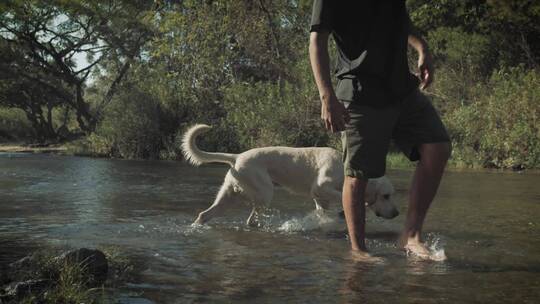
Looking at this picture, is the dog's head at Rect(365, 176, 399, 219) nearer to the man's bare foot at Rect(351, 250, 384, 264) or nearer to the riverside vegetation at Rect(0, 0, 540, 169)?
the man's bare foot at Rect(351, 250, 384, 264)

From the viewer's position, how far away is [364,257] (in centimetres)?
435

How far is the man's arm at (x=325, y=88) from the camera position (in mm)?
4023

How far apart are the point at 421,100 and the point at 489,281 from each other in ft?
4.50

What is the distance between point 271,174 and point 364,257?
8.27 ft

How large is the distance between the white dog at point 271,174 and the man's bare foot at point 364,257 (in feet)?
5.94

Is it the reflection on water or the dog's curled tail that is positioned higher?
the dog's curled tail

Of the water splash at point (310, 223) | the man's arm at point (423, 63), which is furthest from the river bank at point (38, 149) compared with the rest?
the man's arm at point (423, 63)

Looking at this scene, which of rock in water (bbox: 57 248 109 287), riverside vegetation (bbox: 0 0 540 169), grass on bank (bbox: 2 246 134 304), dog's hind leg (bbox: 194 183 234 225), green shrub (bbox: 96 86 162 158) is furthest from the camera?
green shrub (bbox: 96 86 162 158)

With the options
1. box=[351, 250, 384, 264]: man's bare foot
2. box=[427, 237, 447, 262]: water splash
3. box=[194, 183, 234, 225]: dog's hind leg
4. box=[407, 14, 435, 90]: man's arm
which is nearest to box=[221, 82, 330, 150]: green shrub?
box=[194, 183, 234, 225]: dog's hind leg

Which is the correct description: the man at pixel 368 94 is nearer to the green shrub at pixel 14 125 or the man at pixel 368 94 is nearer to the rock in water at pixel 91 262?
the rock in water at pixel 91 262

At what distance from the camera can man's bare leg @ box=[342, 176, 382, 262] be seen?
4.34m

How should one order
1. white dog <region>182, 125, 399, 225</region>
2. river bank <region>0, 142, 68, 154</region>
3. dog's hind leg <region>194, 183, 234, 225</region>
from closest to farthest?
dog's hind leg <region>194, 183, 234, 225</region> → white dog <region>182, 125, 399, 225</region> → river bank <region>0, 142, 68, 154</region>

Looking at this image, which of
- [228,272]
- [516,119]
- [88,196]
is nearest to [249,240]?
[228,272]

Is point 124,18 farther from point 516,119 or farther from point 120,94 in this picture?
point 516,119
